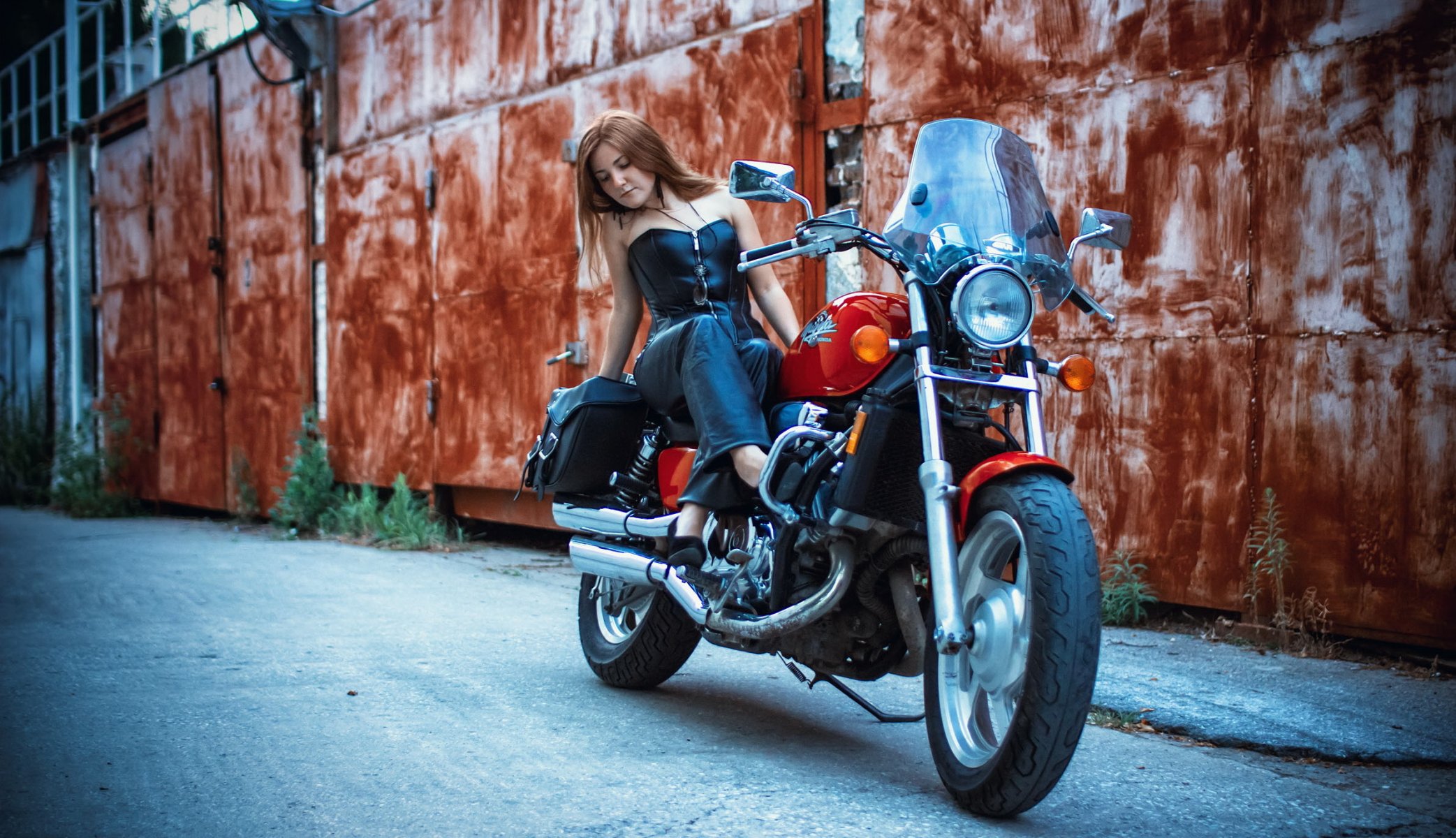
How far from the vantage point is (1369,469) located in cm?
425

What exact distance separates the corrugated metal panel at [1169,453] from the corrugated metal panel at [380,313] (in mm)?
4767

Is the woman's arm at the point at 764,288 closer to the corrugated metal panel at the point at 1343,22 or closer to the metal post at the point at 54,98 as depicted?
the corrugated metal panel at the point at 1343,22

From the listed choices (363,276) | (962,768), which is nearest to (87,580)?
(363,276)

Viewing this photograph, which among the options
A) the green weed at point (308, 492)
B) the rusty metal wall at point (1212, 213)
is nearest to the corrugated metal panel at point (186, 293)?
the green weed at point (308, 492)

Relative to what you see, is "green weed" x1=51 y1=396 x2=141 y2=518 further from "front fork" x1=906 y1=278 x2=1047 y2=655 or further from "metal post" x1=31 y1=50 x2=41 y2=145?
"front fork" x1=906 y1=278 x2=1047 y2=655

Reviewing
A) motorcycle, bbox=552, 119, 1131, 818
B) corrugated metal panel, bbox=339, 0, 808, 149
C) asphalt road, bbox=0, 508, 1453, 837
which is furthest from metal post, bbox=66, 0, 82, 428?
motorcycle, bbox=552, 119, 1131, 818

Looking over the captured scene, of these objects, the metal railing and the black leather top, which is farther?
the metal railing

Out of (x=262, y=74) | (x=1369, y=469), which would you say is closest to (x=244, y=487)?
(x=262, y=74)

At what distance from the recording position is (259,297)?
10.3 meters

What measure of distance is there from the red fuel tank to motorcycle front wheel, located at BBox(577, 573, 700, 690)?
0.86 meters

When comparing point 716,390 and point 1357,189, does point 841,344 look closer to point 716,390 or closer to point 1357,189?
point 716,390

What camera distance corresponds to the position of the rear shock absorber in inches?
146

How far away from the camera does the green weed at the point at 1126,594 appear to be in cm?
477

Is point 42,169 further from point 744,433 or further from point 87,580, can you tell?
point 744,433
